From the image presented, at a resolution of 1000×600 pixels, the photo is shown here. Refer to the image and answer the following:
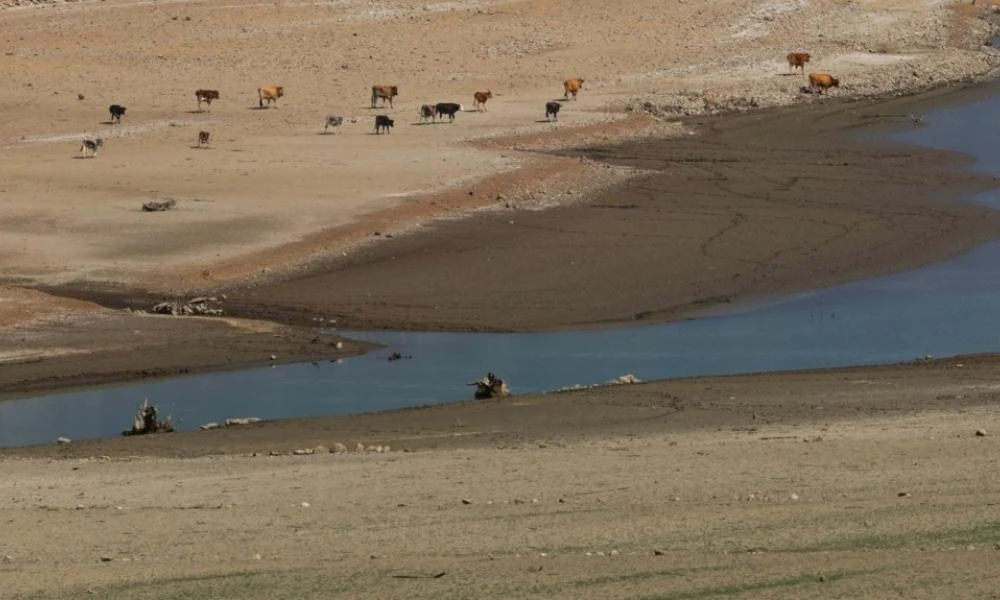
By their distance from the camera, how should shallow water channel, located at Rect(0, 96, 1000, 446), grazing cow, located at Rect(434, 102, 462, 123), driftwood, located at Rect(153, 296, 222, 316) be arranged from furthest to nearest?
1. grazing cow, located at Rect(434, 102, 462, 123)
2. driftwood, located at Rect(153, 296, 222, 316)
3. shallow water channel, located at Rect(0, 96, 1000, 446)

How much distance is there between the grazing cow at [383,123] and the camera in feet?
120

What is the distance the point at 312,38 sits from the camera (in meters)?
48.6

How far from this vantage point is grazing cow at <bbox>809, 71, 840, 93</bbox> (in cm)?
4441

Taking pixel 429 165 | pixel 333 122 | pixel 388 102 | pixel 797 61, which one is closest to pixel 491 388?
pixel 429 165

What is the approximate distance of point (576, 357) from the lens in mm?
21297

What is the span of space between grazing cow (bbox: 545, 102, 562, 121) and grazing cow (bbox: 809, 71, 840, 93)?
27.6ft

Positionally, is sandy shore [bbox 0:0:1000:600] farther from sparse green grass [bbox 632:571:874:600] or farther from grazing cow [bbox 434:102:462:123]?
grazing cow [bbox 434:102:462:123]

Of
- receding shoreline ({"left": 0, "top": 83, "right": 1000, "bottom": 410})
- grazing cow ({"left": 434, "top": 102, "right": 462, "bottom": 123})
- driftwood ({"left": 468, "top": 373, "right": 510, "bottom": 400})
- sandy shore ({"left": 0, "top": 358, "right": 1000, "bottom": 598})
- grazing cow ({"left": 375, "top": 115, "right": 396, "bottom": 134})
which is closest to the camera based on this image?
sandy shore ({"left": 0, "top": 358, "right": 1000, "bottom": 598})

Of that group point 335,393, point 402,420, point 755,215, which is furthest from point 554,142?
point 402,420

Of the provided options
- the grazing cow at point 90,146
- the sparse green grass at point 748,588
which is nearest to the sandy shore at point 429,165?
the grazing cow at point 90,146

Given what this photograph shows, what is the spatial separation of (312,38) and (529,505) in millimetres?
38906

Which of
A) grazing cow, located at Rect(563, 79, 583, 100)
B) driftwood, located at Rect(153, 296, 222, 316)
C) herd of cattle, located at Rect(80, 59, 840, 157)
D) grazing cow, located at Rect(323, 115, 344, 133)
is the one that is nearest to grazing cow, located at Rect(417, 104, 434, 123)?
herd of cattle, located at Rect(80, 59, 840, 157)

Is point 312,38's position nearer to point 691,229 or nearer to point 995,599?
point 691,229

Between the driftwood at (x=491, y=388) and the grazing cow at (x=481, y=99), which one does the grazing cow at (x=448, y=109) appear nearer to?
the grazing cow at (x=481, y=99)
